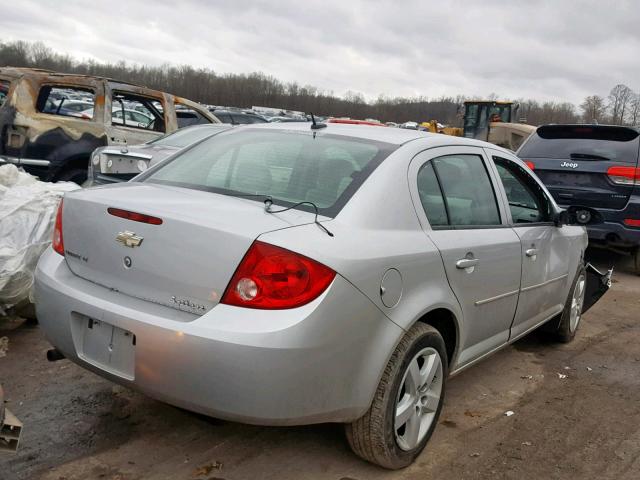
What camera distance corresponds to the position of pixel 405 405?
9.52ft

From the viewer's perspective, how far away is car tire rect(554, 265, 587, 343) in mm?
4863

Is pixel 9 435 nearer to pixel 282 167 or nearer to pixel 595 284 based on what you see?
pixel 282 167

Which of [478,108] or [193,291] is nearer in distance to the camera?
[193,291]

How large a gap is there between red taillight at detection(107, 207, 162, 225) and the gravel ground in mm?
940

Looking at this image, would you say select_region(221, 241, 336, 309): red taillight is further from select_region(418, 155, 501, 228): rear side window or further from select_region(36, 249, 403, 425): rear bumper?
select_region(418, 155, 501, 228): rear side window

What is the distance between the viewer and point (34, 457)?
9.45 feet

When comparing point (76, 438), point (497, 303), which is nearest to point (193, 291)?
point (76, 438)

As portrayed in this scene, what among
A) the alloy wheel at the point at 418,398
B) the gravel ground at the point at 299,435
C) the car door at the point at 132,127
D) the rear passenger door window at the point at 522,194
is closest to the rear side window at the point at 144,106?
the car door at the point at 132,127

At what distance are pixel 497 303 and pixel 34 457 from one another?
2.51m

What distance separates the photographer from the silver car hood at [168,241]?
Answer: 7.99 feet

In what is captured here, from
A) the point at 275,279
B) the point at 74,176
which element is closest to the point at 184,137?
the point at 74,176

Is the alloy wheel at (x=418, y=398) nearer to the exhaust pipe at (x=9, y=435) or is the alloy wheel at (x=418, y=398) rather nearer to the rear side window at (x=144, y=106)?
the exhaust pipe at (x=9, y=435)

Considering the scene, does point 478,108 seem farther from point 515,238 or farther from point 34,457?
point 34,457

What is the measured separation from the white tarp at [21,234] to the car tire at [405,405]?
109 inches
